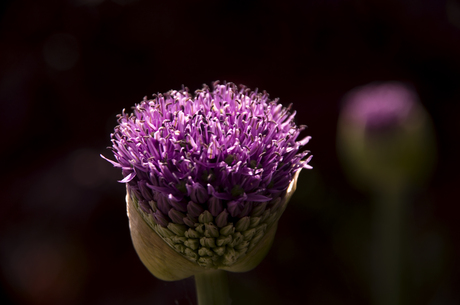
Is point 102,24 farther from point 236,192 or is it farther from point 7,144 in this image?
point 236,192

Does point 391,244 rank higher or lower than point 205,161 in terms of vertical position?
lower

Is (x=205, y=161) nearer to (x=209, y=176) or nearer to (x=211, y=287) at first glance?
(x=209, y=176)

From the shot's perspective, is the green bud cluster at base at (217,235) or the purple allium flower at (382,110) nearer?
the green bud cluster at base at (217,235)

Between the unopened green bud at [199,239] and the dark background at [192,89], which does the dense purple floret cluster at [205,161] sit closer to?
the unopened green bud at [199,239]

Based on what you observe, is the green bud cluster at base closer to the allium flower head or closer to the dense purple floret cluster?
the dense purple floret cluster

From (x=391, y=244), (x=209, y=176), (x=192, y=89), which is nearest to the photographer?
(x=209, y=176)

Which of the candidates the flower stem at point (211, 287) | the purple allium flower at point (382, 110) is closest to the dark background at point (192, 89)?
the purple allium flower at point (382, 110)

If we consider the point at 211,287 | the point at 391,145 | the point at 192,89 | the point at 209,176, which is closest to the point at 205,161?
the point at 209,176
